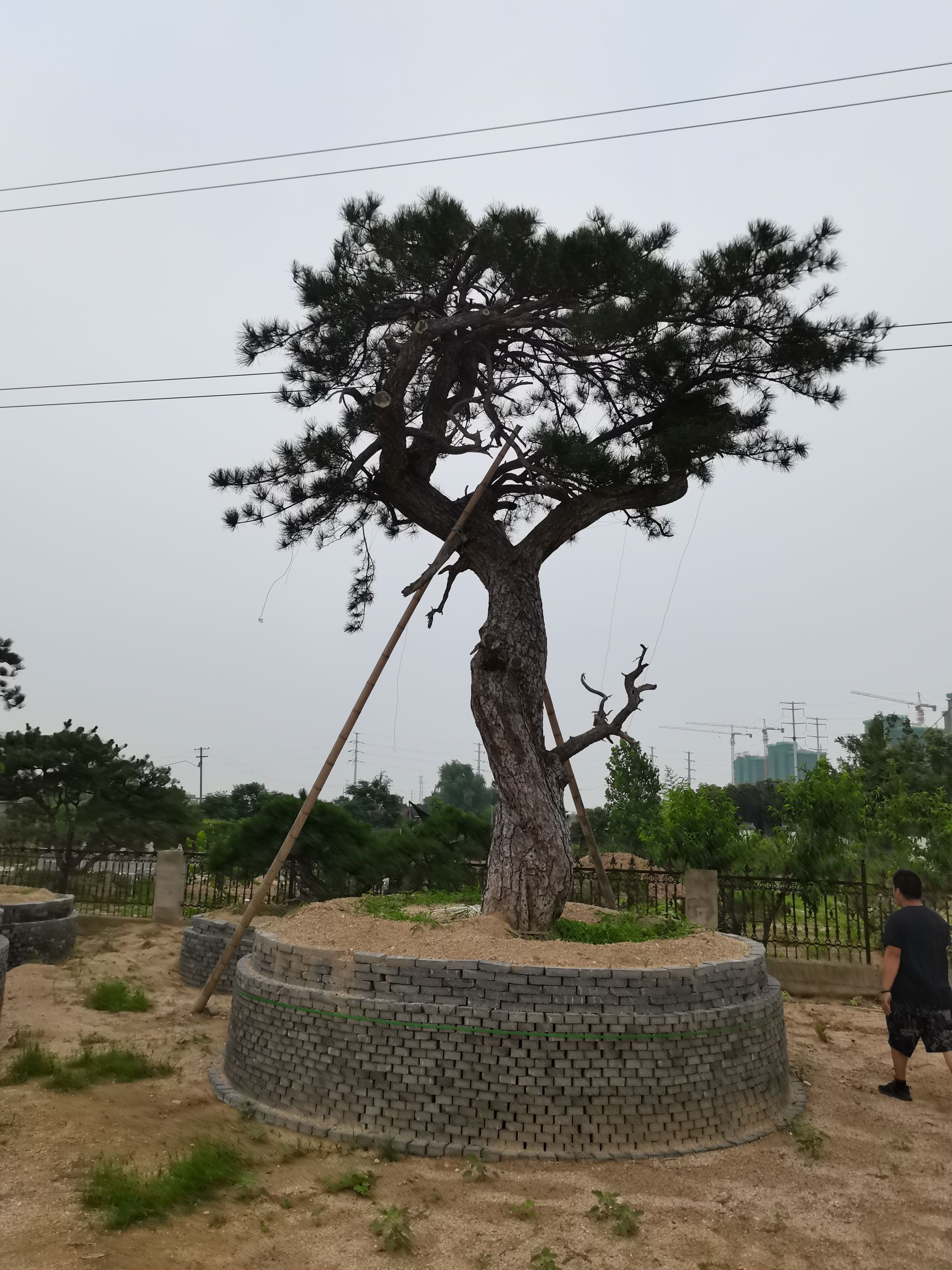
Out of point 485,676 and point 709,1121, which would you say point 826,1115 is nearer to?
point 709,1121

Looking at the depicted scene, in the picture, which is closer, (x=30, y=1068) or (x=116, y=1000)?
(x=30, y=1068)

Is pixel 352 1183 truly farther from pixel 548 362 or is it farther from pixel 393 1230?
pixel 548 362

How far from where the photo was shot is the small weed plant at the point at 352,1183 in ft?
17.5

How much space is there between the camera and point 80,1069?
7082mm

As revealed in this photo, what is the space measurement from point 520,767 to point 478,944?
2.20 meters

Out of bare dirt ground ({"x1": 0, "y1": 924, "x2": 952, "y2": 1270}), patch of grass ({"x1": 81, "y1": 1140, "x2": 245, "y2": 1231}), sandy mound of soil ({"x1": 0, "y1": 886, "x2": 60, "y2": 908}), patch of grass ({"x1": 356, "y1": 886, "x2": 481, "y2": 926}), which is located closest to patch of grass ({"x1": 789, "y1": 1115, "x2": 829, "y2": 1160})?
bare dirt ground ({"x1": 0, "y1": 924, "x2": 952, "y2": 1270})

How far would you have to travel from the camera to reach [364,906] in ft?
28.7

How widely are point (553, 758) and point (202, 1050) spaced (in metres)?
4.25

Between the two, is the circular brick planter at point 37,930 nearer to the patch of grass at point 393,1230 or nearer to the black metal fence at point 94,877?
the black metal fence at point 94,877

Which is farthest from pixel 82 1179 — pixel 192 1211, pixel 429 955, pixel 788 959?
pixel 788 959

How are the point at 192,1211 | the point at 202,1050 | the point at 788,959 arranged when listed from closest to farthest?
the point at 192,1211 → the point at 202,1050 → the point at 788,959

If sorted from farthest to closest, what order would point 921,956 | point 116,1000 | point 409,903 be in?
point 116,1000
point 409,903
point 921,956

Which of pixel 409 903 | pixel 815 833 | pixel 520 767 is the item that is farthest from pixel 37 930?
pixel 815 833

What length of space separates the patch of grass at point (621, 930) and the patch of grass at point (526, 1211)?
264 cm
